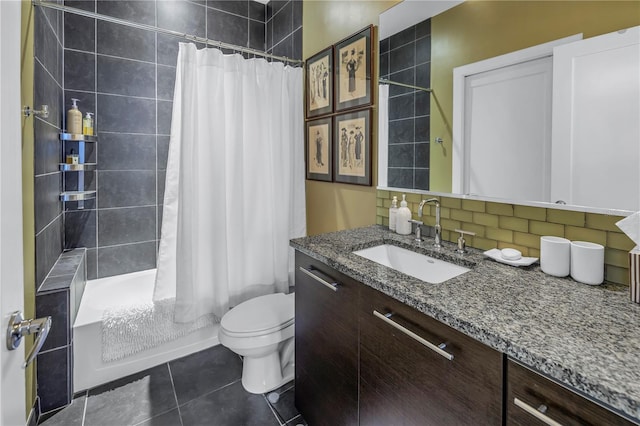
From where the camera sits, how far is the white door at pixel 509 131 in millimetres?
1188

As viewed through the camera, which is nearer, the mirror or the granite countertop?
the granite countertop

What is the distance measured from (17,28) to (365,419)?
150cm

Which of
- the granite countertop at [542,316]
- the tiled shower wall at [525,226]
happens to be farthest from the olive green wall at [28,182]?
the tiled shower wall at [525,226]

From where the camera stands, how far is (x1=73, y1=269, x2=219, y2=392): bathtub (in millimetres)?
1847

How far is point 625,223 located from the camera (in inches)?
36.1

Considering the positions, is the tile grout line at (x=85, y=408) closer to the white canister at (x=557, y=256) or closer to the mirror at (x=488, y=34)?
A: the mirror at (x=488, y=34)

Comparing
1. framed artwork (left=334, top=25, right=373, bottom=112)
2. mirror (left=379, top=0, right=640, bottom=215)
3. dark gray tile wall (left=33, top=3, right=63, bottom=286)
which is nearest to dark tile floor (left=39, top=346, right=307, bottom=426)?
dark gray tile wall (left=33, top=3, right=63, bottom=286)

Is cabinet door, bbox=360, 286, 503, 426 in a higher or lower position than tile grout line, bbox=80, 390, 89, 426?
higher

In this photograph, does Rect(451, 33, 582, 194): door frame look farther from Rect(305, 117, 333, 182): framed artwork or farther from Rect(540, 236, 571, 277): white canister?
Rect(305, 117, 333, 182): framed artwork

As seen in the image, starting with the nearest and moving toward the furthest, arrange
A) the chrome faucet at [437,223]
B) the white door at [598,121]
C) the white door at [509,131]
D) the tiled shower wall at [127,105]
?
the white door at [598,121], the white door at [509,131], the chrome faucet at [437,223], the tiled shower wall at [127,105]

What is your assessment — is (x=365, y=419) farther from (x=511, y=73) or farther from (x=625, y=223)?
(x=511, y=73)

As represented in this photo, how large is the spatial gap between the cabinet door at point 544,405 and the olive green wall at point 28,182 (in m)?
1.80

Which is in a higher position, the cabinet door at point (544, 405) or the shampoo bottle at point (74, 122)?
the shampoo bottle at point (74, 122)

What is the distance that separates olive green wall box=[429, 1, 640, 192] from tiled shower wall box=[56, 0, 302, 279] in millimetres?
1389
